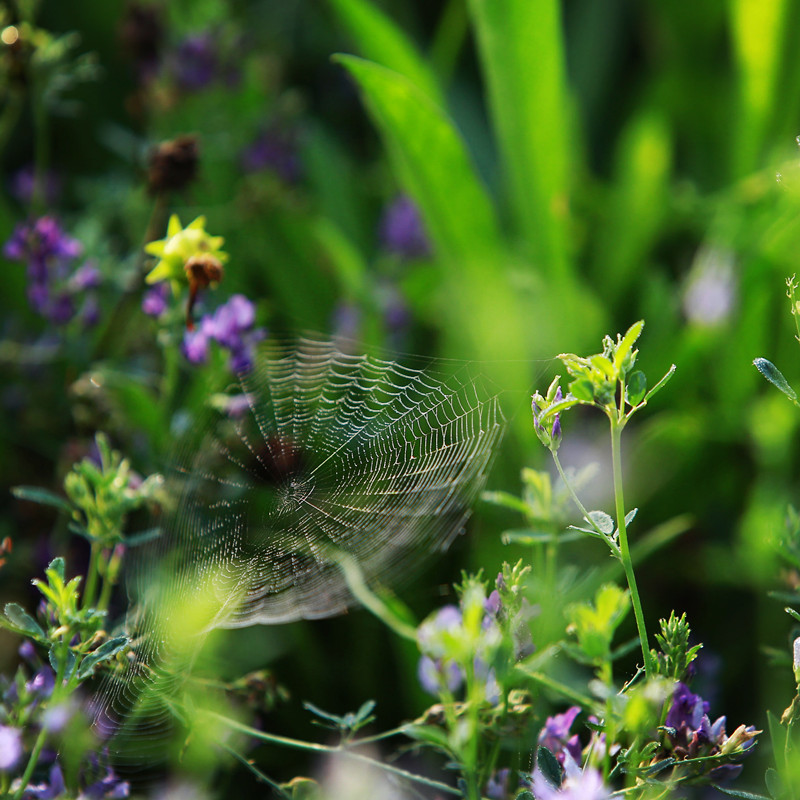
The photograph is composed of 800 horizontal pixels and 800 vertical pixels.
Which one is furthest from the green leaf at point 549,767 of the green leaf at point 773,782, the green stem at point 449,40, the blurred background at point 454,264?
the green stem at point 449,40

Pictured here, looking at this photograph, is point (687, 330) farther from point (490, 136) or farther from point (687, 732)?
point (490, 136)

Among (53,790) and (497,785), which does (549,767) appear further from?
(53,790)

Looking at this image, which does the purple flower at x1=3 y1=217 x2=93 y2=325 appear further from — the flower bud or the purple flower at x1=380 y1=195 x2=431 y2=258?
the purple flower at x1=380 y1=195 x2=431 y2=258

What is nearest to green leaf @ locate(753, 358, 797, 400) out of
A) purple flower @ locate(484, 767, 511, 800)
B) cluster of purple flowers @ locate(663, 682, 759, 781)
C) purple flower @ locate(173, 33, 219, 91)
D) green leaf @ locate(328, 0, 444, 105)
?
cluster of purple flowers @ locate(663, 682, 759, 781)

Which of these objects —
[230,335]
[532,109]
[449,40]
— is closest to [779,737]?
[230,335]

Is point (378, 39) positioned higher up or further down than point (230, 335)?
higher up

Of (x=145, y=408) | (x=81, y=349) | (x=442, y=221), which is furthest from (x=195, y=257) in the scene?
(x=442, y=221)
